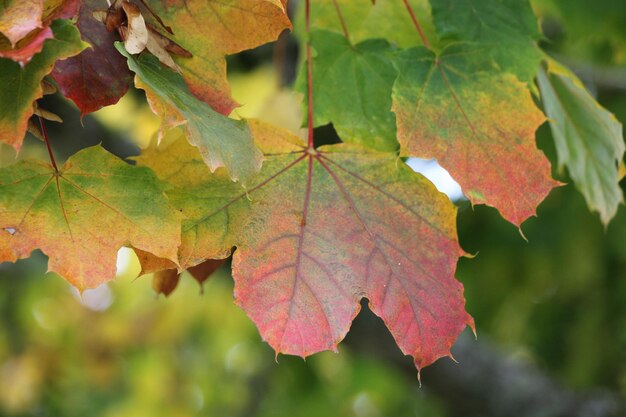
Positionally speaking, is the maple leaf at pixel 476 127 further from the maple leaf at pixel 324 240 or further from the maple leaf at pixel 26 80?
the maple leaf at pixel 26 80

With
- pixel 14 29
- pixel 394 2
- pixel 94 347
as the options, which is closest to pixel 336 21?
pixel 394 2

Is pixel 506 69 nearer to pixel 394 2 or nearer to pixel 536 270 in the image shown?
pixel 394 2

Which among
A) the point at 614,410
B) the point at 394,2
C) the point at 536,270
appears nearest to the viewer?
the point at 394,2

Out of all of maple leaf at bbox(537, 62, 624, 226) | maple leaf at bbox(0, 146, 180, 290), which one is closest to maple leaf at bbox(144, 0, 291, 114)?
maple leaf at bbox(0, 146, 180, 290)

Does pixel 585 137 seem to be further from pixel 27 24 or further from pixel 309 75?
pixel 27 24

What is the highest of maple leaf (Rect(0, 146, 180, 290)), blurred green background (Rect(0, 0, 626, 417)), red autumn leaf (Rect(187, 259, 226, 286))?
maple leaf (Rect(0, 146, 180, 290))

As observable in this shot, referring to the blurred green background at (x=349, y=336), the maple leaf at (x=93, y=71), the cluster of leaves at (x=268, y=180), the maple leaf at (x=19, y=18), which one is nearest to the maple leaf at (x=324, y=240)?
the cluster of leaves at (x=268, y=180)

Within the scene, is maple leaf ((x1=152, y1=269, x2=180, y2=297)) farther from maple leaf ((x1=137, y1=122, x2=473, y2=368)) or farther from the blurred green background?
the blurred green background
